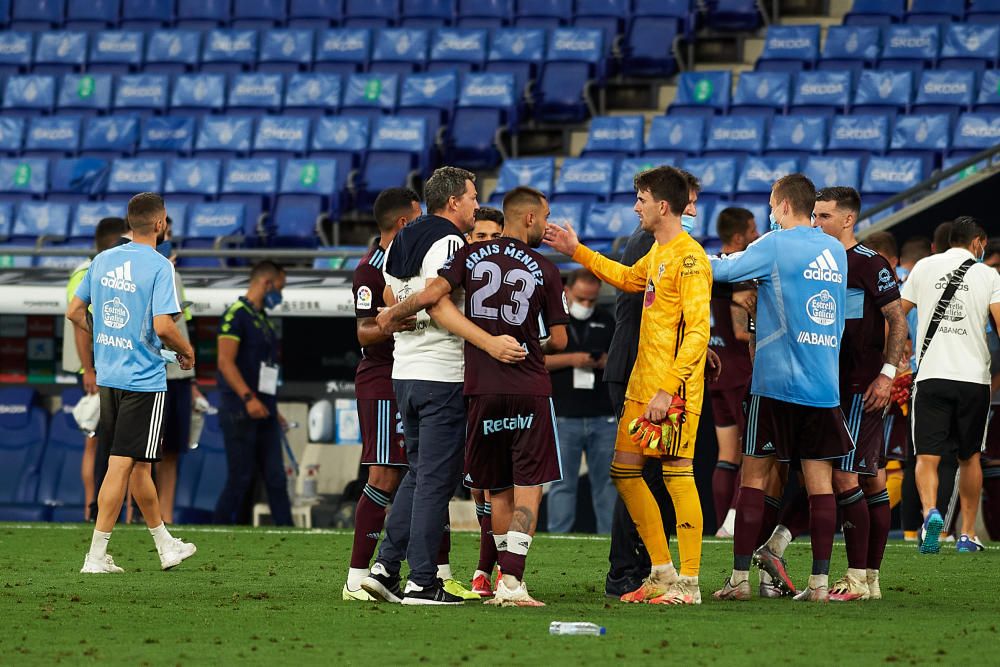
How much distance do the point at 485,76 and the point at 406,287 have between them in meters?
12.7

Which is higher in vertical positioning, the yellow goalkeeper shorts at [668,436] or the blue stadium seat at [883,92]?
the blue stadium seat at [883,92]

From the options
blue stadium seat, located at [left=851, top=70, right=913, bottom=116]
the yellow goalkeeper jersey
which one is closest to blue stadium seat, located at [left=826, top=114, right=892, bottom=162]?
blue stadium seat, located at [left=851, top=70, right=913, bottom=116]

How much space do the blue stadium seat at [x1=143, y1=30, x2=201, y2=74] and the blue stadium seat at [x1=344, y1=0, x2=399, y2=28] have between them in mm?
2173

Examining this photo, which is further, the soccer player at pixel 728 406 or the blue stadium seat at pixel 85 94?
the blue stadium seat at pixel 85 94

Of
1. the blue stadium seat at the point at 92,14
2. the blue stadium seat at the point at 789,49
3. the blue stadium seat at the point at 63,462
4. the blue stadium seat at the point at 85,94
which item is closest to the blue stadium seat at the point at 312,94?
the blue stadium seat at the point at 85,94

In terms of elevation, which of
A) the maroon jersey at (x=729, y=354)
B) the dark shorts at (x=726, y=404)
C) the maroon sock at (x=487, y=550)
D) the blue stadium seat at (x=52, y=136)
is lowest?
the maroon sock at (x=487, y=550)

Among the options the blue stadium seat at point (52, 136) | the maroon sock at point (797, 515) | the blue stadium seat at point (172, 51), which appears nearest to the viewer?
the maroon sock at point (797, 515)

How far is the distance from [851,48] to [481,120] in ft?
14.9

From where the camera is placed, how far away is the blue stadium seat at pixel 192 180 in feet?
59.8

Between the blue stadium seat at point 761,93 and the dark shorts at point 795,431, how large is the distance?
11.1m

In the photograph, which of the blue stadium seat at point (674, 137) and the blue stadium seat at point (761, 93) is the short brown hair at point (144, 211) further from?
the blue stadium seat at point (761, 93)

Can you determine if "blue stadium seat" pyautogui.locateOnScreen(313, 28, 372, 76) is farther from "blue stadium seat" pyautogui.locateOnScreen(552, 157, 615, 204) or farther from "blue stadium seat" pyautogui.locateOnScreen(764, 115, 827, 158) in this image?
"blue stadium seat" pyautogui.locateOnScreen(764, 115, 827, 158)

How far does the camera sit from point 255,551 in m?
9.56

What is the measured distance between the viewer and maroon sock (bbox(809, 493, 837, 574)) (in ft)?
22.5
